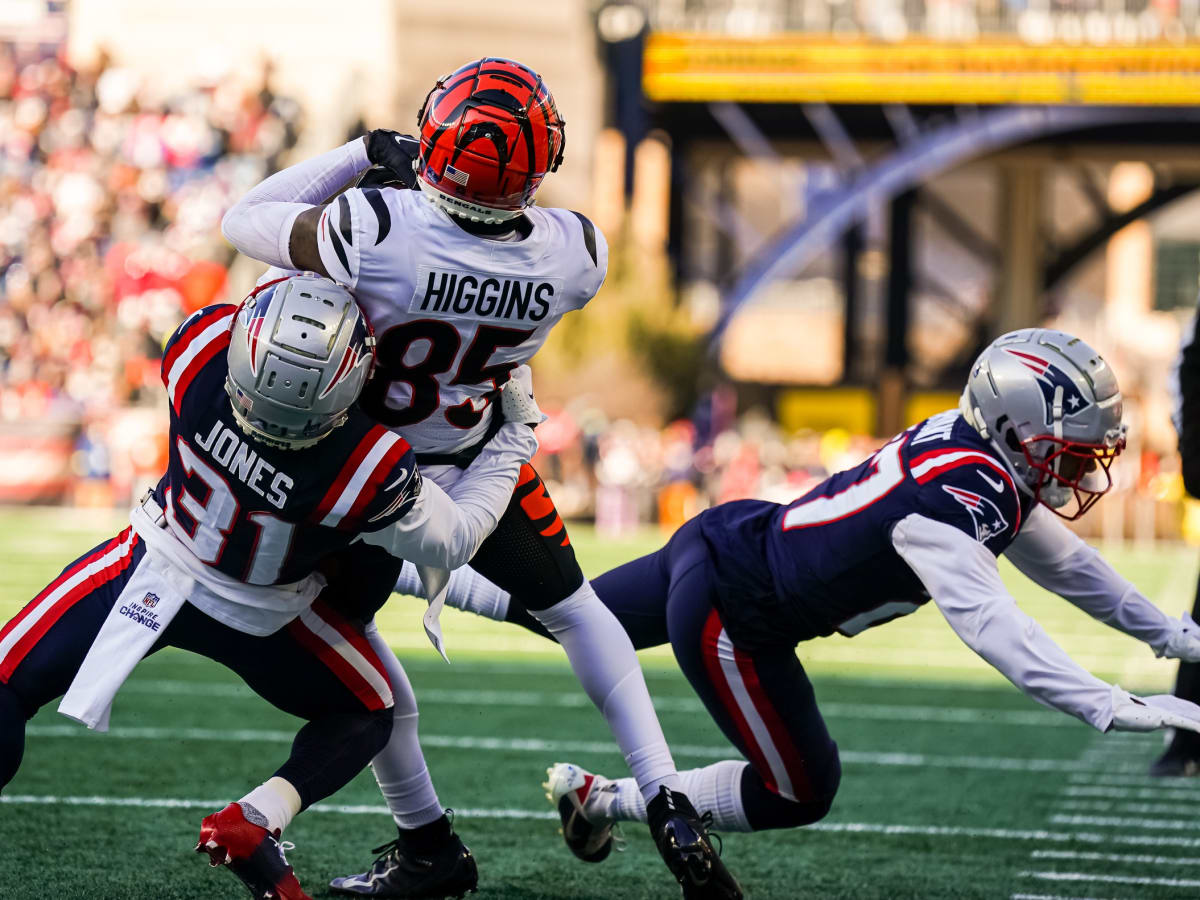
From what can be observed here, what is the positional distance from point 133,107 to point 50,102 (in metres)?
1.10

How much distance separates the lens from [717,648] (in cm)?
348

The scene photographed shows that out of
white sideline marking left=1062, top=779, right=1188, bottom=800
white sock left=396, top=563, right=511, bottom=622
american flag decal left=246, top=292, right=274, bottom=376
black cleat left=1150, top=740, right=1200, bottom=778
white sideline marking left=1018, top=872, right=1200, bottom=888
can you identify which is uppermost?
american flag decal left=246, top=292, right=274, bottom=376

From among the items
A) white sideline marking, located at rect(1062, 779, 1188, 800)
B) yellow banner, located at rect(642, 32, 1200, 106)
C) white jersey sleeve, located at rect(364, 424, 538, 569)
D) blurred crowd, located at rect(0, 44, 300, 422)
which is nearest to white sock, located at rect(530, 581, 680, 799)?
white jersey sleeve, located at rect(364, 424, 538, 569)

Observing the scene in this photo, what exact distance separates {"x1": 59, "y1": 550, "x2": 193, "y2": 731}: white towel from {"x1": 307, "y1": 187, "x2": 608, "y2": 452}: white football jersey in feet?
1.73

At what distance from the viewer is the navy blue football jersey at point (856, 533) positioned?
10.3 feet

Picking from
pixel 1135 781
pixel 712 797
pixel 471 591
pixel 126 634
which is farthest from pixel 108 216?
pixel 126 634

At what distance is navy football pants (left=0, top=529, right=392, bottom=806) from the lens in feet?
9.45

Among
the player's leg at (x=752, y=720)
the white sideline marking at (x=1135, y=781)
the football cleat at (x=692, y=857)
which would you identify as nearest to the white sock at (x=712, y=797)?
the player's leg at (x=752, y=720)

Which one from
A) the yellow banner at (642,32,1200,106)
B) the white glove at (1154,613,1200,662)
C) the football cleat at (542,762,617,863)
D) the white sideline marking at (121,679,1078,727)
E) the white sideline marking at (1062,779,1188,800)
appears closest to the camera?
the white glove at (1154,613,1200,662)

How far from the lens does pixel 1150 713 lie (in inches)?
113

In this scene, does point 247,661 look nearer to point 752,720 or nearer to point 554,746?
point 752,720

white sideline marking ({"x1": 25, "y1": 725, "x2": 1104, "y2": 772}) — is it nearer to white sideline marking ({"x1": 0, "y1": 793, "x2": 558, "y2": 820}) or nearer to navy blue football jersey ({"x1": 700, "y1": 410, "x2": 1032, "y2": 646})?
white sideline marking ({"x1": 0, "y1": 793, "x2": 558, "y2": 820})

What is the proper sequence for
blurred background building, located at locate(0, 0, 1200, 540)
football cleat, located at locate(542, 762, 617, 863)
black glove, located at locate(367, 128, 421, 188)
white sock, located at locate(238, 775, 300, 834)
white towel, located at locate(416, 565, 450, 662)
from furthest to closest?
1. blurred background building, located at locate(0, 0, 1200, 540)
2. football cleat, located at locate(542, 762, 617, 863)
3. black glove, located at locate(367, 128, 421, 188)
4. white towel, located at locate(416, 565, 450, 662)
5. white sock, located at locate(238, 775, 300, 834)

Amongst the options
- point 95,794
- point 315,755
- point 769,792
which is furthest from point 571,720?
point 315,755
